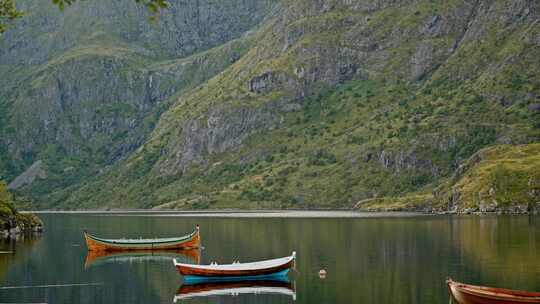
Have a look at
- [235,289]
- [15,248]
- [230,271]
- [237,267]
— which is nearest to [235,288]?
[235,289]

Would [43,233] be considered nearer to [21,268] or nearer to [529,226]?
[21,268]

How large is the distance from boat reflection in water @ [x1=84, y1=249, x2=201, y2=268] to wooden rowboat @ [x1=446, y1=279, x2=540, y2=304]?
5512 cm

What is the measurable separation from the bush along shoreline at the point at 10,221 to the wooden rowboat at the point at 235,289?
312ft

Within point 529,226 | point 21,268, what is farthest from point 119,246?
point 529,226

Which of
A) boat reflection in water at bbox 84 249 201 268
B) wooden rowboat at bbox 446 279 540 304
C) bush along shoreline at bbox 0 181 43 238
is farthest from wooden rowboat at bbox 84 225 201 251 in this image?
wooden rowboat at bbox 446 279 540 304

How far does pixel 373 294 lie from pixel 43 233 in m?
123

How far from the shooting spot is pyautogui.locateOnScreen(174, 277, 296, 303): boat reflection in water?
293 feet

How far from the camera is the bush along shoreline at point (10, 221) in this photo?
180125 millimetres

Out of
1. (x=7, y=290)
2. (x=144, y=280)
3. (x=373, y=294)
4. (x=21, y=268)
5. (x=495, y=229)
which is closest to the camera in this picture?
(x=373, y=294)

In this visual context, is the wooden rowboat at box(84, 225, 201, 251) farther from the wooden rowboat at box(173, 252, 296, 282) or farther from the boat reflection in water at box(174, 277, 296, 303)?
the boat reflection in water at box(174, 277, 296, 303)

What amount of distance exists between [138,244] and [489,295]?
81903 millimetres

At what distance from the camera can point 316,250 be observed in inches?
5217

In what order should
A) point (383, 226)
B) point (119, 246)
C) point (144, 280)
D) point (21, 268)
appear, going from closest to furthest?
point (144, 280) < point (21, 268) < point (119, 246) < point (383, 226)

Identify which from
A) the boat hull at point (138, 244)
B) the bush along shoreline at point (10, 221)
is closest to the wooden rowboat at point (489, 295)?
the boat hull at point (138, 244)
